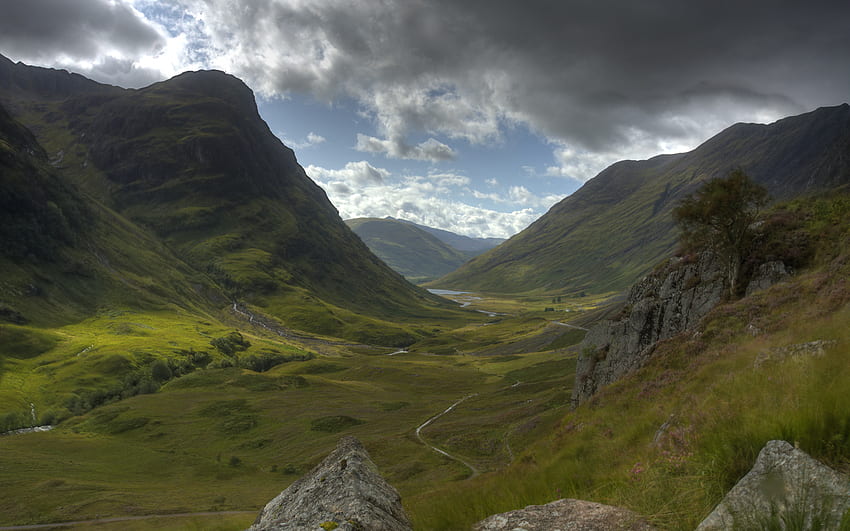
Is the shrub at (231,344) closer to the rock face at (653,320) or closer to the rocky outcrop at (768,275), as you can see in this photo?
the rock face at (653,320)

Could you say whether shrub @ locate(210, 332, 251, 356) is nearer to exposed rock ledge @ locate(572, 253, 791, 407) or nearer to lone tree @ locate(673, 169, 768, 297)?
exposed rock ledge @ locate(572, 253, 791, 407)

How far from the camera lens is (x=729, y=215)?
3216cm

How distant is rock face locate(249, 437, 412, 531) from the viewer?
6.90 meters

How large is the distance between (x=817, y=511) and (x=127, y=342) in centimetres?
18087

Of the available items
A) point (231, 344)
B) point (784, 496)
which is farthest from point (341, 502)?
point (231, 344)

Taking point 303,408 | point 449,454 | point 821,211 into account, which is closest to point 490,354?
point 303,408

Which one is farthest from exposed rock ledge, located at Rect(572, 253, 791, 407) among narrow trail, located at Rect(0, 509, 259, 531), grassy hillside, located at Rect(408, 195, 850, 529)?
narrow trail, located at Rect(0, 509, 259, 531)

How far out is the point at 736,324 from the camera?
63.8 ft

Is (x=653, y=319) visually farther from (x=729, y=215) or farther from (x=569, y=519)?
(x=569, y=519)

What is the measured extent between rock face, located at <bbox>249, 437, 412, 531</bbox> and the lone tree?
32.6 m

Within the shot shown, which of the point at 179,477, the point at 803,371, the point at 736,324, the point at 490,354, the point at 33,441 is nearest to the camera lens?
the point at 803,371

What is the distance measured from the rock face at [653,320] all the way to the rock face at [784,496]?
30105 millimetres

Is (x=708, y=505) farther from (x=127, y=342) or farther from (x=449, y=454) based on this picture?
(x=127, y=342)

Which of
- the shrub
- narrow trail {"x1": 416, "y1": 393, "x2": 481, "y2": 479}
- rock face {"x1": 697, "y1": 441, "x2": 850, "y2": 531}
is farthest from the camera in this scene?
the shrub
